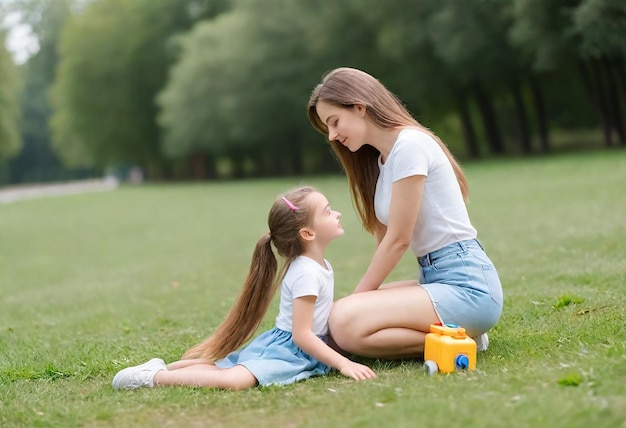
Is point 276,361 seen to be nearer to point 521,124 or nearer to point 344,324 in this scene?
point 344,324

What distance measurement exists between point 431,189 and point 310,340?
122cm

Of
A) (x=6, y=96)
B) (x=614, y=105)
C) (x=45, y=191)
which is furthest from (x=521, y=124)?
(x=45, y=191)

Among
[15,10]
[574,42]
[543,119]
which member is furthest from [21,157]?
[574,42]

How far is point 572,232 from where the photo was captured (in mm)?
12547

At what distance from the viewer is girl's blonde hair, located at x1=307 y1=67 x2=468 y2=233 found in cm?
524

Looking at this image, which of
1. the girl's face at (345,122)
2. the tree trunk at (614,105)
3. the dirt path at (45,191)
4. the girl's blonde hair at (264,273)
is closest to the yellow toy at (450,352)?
the girl's blonde hair at (264,273)

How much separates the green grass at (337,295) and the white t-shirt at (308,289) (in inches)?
17.1

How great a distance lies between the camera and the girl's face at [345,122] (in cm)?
527

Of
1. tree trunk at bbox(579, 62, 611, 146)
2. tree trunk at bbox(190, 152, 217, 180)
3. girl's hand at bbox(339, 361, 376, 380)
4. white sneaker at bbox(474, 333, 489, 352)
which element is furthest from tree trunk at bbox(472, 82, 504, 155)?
girl's hand at bbox(339, 361, 376, 380)

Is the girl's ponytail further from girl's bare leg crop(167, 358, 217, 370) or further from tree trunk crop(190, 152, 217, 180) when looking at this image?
tree trunk crop(190, 152, 217, 180)

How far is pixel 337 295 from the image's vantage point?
9227 mm

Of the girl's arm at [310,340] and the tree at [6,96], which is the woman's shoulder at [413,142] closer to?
the girl's arm at [310,340]

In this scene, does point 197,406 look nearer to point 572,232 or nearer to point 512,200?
point 572,232

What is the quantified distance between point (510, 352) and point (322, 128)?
1.95 m
